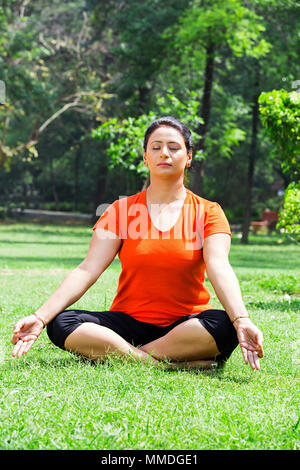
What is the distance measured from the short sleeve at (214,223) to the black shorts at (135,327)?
1.73 ft

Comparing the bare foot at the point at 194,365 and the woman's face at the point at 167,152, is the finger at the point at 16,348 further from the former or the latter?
the woman's face at the point at 167,152

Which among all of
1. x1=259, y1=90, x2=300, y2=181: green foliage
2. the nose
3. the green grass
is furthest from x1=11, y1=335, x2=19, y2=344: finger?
x1=259, y1=90, x2=300, y2=181: green foliage

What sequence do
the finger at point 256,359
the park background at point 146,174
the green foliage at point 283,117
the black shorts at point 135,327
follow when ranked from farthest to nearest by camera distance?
the green foliage at point 283,117
the black shorts at point 135,327
the finger at point 256,359
the park background at point 146,174

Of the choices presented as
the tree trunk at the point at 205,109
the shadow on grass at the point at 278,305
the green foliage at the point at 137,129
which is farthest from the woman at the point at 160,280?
the tree trunk at the point at 205,109

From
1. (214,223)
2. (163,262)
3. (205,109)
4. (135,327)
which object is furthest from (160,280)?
(205,109)

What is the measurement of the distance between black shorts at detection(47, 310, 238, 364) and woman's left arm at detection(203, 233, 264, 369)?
0.13 m

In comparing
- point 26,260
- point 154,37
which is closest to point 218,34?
point 154,37

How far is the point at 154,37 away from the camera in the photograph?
22.4m

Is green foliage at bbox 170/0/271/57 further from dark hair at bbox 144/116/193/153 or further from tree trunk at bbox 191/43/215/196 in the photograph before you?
dark hair at bbox 144/116/193/153

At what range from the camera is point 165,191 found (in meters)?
4.31

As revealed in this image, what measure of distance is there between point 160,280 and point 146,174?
14.4 metres

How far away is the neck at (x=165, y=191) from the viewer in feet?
14.1

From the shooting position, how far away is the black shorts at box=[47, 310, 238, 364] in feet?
12.7
